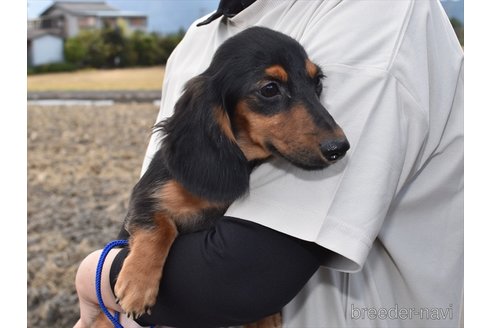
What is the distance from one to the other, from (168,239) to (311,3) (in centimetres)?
53

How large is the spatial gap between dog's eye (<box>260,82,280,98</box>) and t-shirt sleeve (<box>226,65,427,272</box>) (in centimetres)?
15

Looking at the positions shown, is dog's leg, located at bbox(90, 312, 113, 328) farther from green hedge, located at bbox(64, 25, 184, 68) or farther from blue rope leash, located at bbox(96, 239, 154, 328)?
green hedge, located at bbox(64, 25, 184, 68)

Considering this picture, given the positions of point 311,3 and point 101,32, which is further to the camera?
point 101,32

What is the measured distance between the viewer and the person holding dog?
3.49 feet

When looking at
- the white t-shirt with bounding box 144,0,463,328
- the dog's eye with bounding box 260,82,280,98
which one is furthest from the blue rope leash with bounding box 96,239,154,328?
the dog's eye with bounding box 260,82,280,98

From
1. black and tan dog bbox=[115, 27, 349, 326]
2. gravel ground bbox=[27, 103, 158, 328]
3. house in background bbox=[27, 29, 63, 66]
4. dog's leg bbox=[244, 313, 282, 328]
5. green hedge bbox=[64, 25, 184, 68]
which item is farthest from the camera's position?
green hedge bbox=[64, 25, 184, 68]

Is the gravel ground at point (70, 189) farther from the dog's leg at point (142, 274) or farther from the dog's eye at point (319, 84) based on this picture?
the dog's eye at point (319, 84)

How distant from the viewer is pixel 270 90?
1197 mm

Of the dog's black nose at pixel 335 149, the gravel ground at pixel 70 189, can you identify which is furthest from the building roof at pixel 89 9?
the dog's black nose at pixel 335 149

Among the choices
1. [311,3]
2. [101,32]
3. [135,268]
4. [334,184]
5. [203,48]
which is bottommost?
[101,32]

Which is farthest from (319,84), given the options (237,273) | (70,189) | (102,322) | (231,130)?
(70,189)

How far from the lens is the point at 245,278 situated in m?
1.09

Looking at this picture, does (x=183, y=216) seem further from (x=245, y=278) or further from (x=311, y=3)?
(x=311, y=3)
